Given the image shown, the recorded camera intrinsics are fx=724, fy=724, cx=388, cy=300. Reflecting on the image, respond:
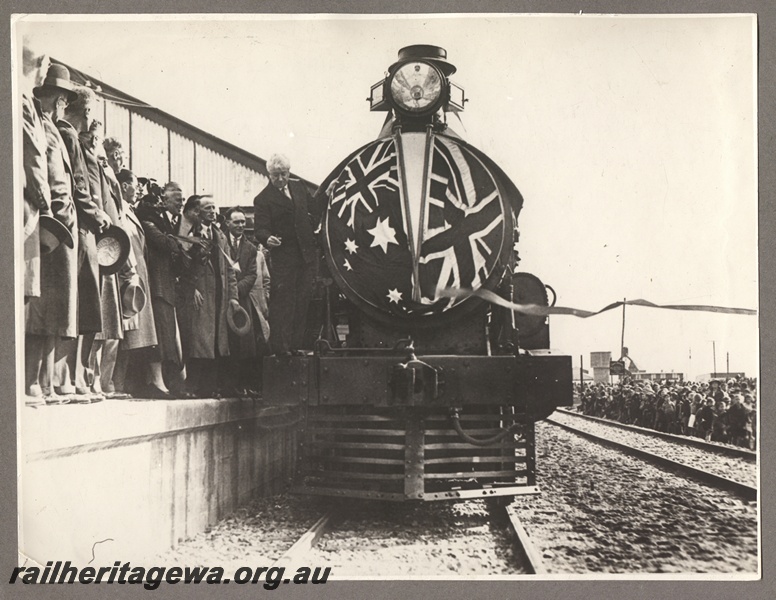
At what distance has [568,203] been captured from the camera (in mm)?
5137

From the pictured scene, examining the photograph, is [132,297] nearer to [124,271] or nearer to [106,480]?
[124,271]

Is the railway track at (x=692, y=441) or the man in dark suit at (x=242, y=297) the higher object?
the man in dark suit at (x=242, y=297)

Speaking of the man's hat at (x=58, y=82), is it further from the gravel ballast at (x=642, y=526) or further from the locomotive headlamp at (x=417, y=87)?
the gravel ballast at (x=642, y=526)

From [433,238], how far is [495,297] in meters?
0.58

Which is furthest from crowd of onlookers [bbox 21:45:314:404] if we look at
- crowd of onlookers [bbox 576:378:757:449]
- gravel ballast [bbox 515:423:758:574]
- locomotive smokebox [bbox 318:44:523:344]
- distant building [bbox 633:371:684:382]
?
crowd of onlookers [bbox 576:378:757:449]

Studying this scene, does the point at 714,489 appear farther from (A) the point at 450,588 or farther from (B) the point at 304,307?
(B) the point at 304,307

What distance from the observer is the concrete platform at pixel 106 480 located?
424 cm

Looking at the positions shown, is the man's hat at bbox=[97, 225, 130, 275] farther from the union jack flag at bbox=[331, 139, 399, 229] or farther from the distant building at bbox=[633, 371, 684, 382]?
the distant building at bbox=[633, 371, 684, 382]

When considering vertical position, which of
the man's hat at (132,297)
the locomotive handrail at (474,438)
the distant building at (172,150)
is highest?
the distant building at (172,150)

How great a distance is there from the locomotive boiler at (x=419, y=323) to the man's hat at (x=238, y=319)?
1.01 meters

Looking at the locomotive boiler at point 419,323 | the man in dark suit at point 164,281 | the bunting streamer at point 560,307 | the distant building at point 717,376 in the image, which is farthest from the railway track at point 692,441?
the man in dark suit at point 164,281

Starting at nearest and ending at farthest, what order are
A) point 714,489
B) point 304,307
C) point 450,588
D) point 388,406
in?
point 450,588 < point 388,406 < point 714,489 < point 304,307

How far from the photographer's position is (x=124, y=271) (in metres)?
4.78

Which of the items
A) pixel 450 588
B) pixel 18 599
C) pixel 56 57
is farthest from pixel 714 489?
pixel 56 57
